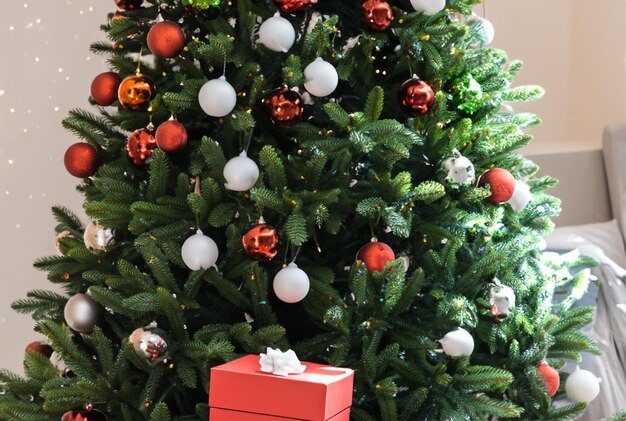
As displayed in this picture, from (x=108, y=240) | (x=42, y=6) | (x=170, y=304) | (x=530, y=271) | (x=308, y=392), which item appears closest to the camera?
(x=308, y=392)

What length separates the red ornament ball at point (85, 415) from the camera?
132 centimetres

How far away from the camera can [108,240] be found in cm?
145

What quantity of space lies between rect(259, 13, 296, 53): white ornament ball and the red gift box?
50 cm

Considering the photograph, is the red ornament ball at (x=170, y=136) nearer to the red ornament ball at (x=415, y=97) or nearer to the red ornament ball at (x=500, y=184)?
the red ornament ball at (x=415, y=97)

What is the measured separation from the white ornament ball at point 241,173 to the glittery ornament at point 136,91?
0.20 m

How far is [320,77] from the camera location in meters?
1.34

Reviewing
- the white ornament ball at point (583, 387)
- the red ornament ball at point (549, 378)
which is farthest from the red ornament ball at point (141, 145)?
the white ornament ball at point (583, 387)

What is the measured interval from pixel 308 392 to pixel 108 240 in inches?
19.7

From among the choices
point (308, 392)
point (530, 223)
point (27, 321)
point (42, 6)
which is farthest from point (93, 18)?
point (308, 392)

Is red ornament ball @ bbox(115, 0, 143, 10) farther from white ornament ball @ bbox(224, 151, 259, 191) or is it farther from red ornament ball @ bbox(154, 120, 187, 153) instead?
white ornament ball @ bbox(224, 151, 259, 191)

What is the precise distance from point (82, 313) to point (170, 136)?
1.08 ft

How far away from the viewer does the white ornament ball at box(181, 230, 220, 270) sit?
52.1 inches

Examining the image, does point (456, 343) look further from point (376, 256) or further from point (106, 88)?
point (106, 88)

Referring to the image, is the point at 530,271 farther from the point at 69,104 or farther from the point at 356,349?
the point at 69,104
